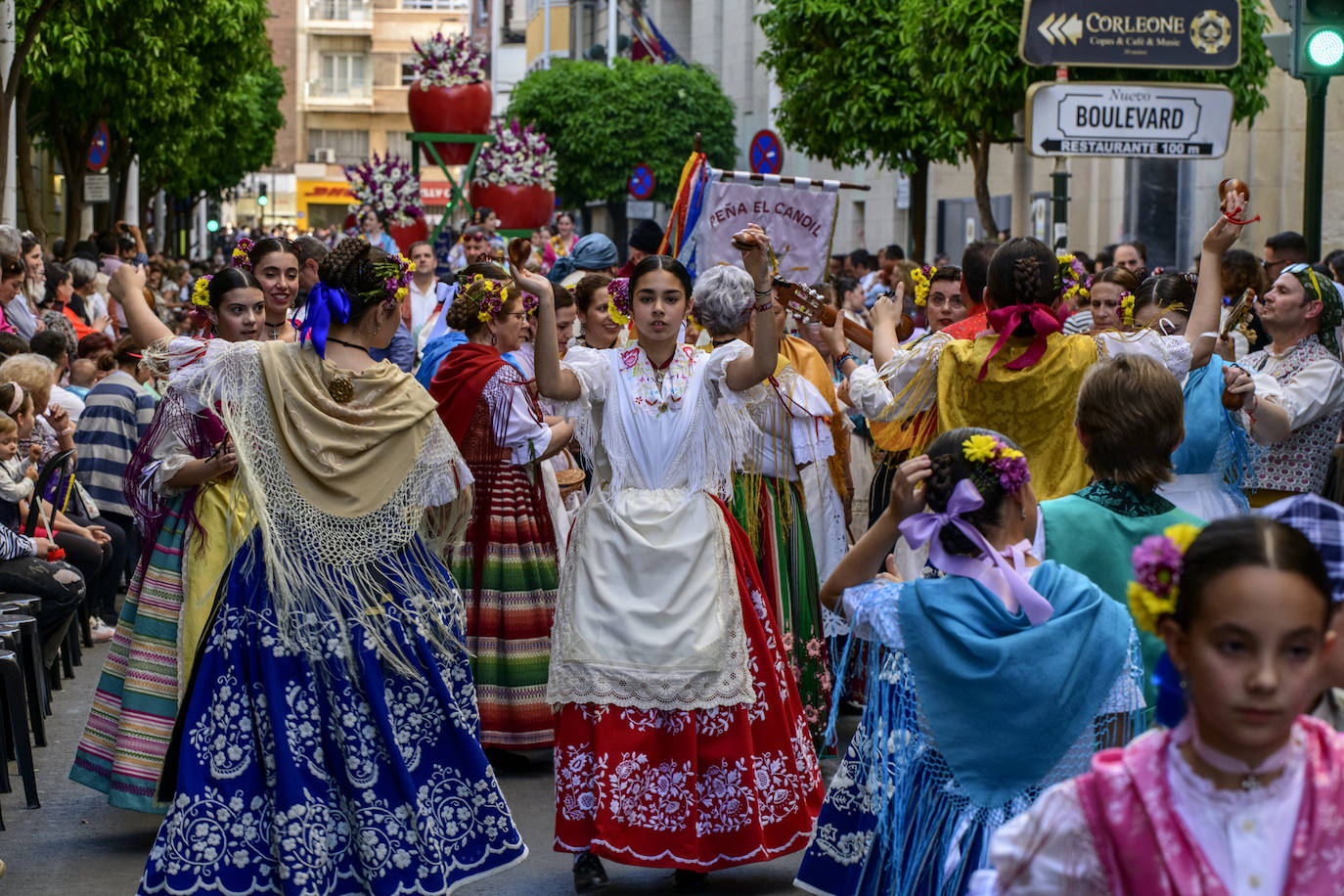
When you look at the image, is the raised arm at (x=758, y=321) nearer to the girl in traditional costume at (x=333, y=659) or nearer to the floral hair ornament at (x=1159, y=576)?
the girl in traditional costume at (x=333, y=659)

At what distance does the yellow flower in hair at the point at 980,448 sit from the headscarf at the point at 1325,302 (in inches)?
160

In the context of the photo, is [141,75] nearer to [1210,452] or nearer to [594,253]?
[594,253]

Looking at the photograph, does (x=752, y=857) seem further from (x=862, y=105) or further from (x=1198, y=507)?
(x=862, y=105)

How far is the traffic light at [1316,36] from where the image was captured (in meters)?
9.40

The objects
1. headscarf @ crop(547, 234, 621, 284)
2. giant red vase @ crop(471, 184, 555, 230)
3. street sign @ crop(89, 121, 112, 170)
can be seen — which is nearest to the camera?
headscarf @ crop(547, 234, 621, 284)

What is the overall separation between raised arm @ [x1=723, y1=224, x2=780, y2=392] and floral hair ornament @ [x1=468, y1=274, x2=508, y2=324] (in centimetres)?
154

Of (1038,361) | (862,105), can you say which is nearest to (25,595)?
(1038,361)

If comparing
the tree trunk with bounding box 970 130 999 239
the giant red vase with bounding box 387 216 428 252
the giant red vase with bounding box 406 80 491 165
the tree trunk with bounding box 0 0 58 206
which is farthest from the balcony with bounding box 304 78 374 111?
the tree trunk with bounding box 0 0 58 206

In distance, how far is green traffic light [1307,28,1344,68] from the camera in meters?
9.40

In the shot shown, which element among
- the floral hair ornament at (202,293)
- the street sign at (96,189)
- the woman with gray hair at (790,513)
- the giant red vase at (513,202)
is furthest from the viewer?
the street sign at (96,189)

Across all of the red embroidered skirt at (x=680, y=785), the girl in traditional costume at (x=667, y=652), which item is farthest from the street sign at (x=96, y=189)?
the red embroidered skirt at (x=680, y=785)

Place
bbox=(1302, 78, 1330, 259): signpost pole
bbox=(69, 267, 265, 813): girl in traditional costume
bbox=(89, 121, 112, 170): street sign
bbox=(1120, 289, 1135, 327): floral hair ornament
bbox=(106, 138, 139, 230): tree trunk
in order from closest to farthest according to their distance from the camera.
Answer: bbox=(69, 267, 265, 813): girl in traditional costume < bbox=(1120, 289, 1135, 327): floral hair ornament < bbox=(1302, 78, 1330, 259): signpost pole < bbox=(89, 121, 112, 170): street sign < bbox=(106, 138, 139, 230): tree trunk

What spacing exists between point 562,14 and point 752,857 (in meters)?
68.7

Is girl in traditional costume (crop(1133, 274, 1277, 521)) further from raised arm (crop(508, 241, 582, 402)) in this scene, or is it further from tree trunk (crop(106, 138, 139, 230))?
tree trunk (crop(106, 138, 139, 230))
